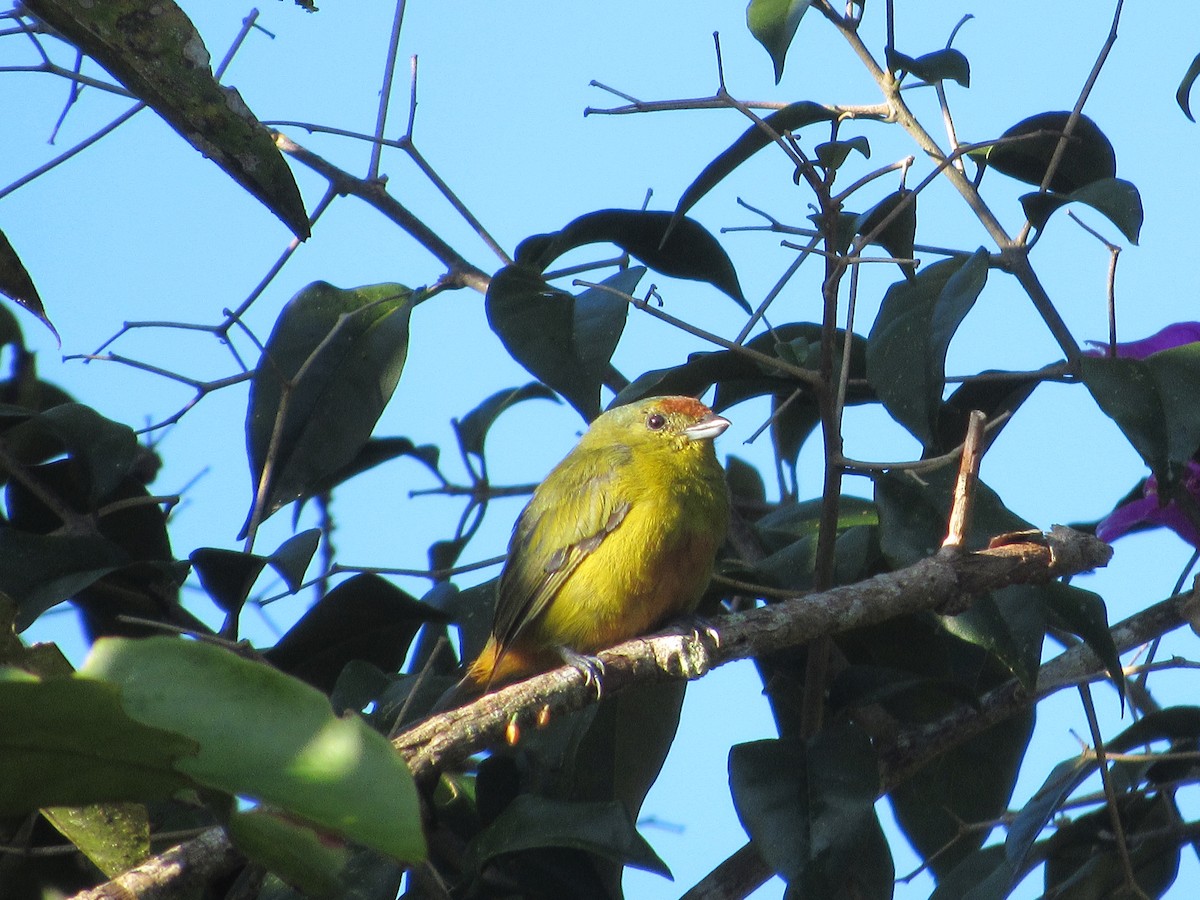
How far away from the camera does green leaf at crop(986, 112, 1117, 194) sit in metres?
2.79

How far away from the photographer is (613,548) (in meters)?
3.30

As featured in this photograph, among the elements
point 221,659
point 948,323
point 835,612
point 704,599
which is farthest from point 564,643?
point 221,659

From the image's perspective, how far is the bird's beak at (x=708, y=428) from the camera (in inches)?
136

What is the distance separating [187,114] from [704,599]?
6.63ft

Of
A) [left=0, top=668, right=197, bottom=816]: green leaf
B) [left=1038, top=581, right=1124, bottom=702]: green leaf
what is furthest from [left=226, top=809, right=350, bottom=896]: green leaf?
[left=1038, top=581, right=1124, bottom=702]: green leaf

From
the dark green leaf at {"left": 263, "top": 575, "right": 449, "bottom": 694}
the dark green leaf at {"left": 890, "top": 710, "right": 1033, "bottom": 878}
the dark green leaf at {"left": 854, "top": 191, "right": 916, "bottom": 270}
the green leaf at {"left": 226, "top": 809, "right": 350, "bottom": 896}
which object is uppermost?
the dark green leaf at {"left": 854, "top": 191, "right": 916, "bottom": 270}

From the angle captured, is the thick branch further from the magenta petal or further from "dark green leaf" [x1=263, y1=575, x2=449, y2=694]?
"dark green leaf" [x1=263, y1=575, x2=449, y2=694]

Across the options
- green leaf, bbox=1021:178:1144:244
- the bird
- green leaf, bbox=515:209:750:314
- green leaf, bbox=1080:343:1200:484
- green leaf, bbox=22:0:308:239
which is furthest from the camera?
the bird

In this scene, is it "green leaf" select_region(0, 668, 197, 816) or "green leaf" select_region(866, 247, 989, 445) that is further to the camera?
"green leaf" select_region(866, 247, 989, 445)

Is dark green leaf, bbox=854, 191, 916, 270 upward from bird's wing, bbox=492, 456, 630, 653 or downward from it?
upward

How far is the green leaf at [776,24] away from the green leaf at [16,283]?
4.80 ft

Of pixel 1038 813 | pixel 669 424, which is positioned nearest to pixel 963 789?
pixel 1038 813

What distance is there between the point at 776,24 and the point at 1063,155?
85 cm

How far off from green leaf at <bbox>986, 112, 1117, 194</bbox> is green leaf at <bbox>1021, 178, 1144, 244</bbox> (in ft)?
0.96
